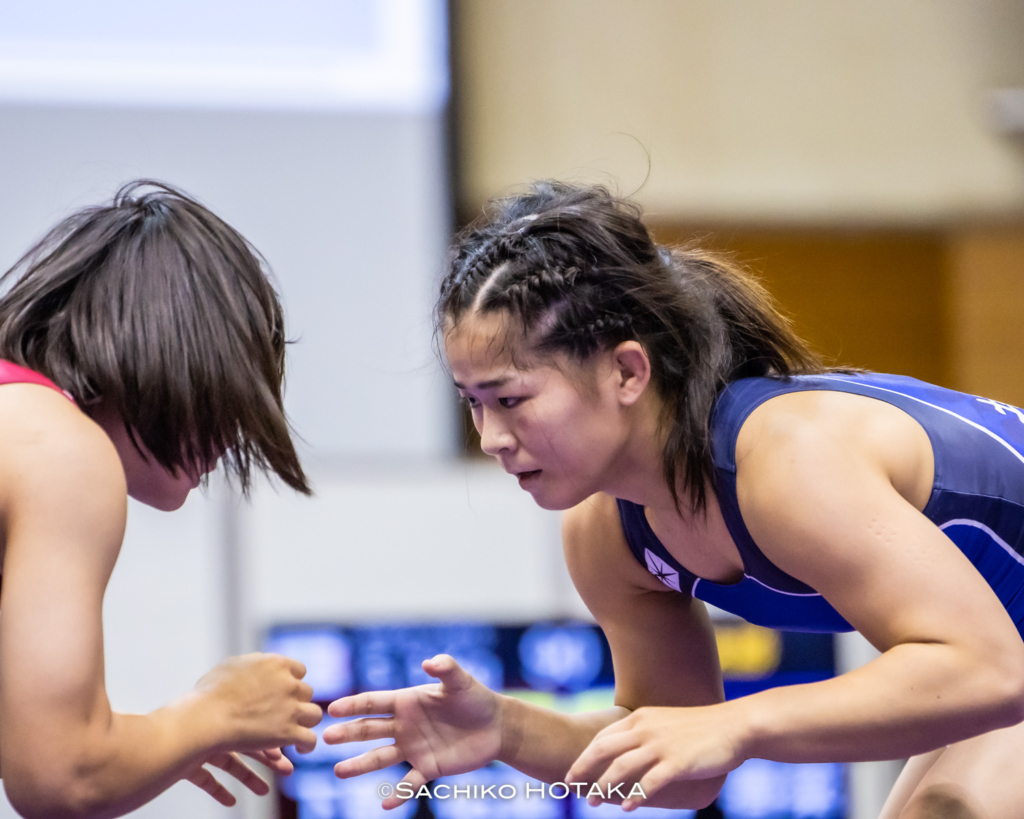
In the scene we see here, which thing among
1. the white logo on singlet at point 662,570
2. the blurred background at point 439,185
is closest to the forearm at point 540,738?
the white logo on singlet at point 662,570

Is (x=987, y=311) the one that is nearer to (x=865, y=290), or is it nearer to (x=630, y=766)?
(x=865, y=290)

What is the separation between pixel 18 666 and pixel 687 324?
0.76 meters

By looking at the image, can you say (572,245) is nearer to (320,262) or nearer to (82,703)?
(82,703)

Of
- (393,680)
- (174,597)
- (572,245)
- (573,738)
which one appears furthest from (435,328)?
(174,597)

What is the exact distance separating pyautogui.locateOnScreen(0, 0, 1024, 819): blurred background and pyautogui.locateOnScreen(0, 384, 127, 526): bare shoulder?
1.62 m

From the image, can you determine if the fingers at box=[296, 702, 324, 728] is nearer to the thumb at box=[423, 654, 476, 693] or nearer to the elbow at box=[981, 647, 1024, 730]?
the thumb at box=[423, 654, 476, 693]

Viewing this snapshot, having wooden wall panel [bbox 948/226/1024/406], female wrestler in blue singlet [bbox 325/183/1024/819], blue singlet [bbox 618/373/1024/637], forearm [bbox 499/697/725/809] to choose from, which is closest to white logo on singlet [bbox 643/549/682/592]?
female wrestler in blue singlet [bbox 325/183/1024/819]

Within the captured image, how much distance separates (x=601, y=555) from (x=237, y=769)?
0.53 metres

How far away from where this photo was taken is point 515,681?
2652mm

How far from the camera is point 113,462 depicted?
1.02m

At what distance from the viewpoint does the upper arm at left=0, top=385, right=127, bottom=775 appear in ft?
3.07

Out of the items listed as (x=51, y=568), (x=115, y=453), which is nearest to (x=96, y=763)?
(x=51, y=568)

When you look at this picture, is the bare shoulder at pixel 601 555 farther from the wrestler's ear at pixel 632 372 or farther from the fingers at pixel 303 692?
the fingers at pixel 303 692

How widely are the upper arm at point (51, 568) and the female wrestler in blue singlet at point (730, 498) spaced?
1.07 ft
